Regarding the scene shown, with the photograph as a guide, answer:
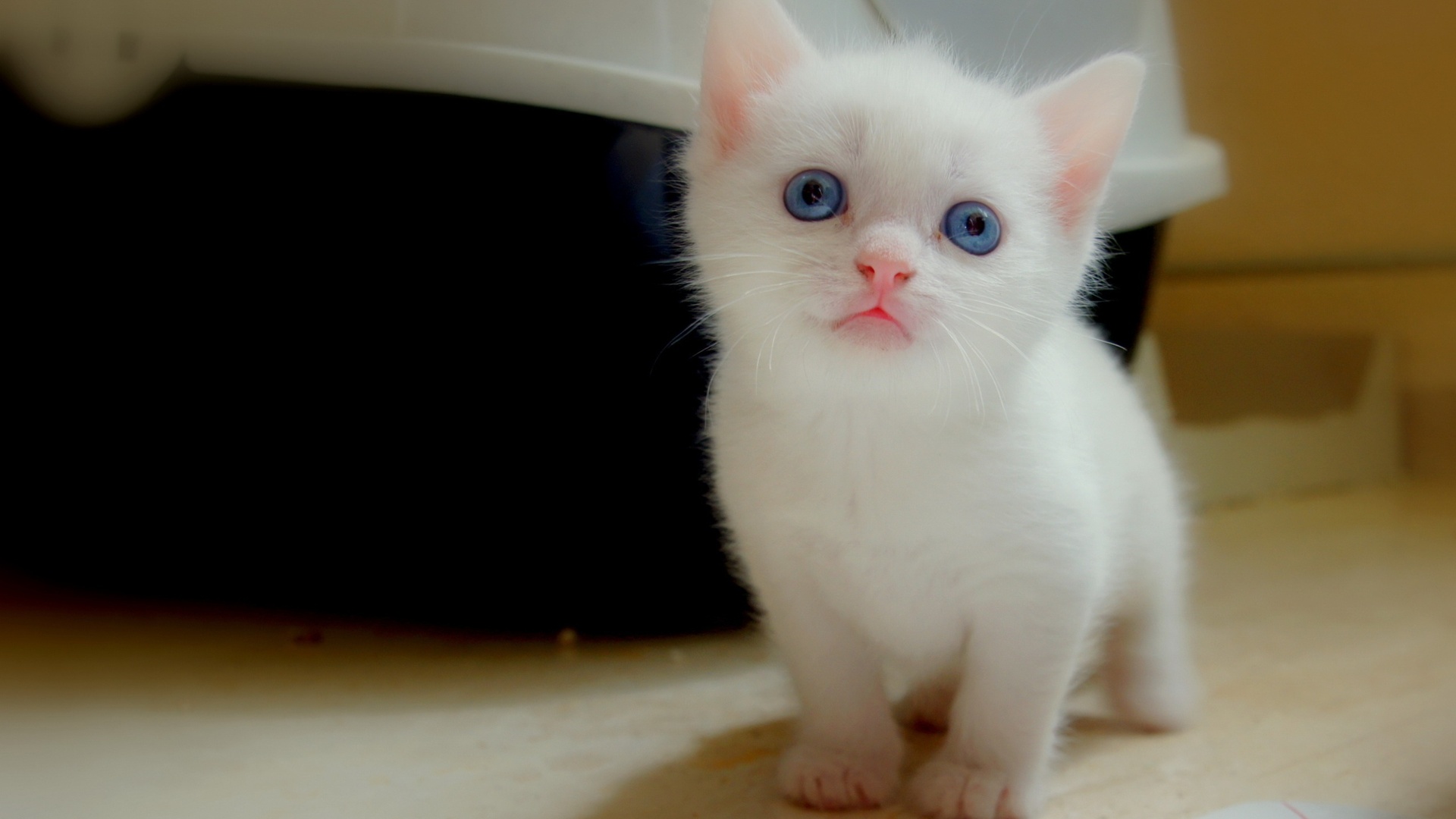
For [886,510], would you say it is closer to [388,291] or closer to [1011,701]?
[1011,701]

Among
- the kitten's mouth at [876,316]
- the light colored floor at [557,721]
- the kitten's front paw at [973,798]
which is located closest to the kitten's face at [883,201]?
the kitten's mouth at [876,316]

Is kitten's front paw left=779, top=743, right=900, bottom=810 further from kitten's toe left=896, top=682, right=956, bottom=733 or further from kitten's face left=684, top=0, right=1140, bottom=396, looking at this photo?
kitten's face left=684, top=0, right=1140, bottom=396

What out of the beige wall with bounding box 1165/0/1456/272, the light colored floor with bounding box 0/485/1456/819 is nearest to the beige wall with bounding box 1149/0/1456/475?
the beige wall with bounding box 1165/0/1456/272

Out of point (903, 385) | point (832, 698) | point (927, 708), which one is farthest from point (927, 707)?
point (903, 385)

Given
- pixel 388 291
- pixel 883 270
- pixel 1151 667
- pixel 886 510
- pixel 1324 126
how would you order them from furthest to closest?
pixel 1324 126 → pixel 388 291 → pixel 1151 667 → pixel 886 510 → pixel 883 270

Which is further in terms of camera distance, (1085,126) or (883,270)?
(1085,126)

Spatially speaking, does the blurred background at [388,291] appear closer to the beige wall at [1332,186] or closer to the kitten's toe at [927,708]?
the kitten's toe at [927,708]

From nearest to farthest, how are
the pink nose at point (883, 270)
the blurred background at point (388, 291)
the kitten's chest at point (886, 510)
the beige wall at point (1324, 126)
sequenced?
1. the pink nose at point (883, 270)
2. the kitten's chest at point (886, 510)
3. the blurred background at point (388, 291)
4. the beige wall at point (1324, 126)

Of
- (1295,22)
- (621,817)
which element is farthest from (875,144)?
(1295,22)
